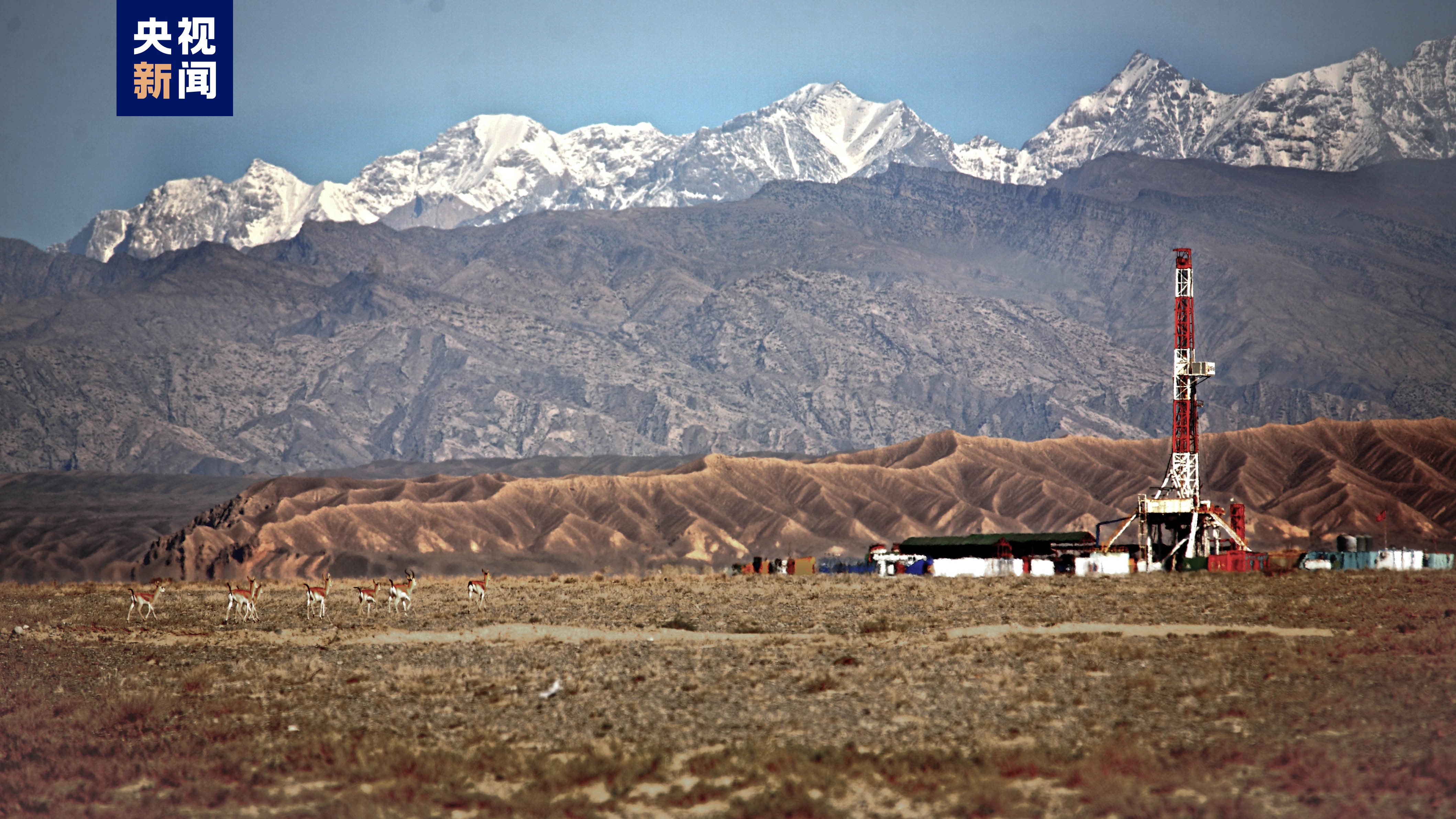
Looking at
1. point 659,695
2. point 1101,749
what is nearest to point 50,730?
point 659,695

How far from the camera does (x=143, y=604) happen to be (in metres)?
61.4

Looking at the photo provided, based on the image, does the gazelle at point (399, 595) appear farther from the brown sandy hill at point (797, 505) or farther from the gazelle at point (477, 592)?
the brown sandy hill at point (797, 505)

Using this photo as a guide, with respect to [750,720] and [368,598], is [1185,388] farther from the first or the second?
[750,720]

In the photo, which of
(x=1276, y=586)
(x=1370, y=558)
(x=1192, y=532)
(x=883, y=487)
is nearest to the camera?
(x=1276, y=586)

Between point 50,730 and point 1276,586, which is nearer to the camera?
point 50,730

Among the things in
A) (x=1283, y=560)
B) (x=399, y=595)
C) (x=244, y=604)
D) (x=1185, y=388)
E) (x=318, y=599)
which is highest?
(x=1185, y=388)

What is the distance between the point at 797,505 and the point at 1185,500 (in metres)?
86.6

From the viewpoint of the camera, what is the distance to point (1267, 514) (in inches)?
6122

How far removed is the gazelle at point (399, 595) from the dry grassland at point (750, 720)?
7.95 m

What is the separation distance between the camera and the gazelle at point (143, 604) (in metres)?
58.0

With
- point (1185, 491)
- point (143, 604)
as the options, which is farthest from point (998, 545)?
point (143, 604)

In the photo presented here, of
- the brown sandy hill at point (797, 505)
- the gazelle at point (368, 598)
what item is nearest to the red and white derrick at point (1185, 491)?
the gazelle at point (368, 598)

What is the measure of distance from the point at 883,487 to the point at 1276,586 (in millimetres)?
116709

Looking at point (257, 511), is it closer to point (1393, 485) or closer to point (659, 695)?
point (1393, 485)
